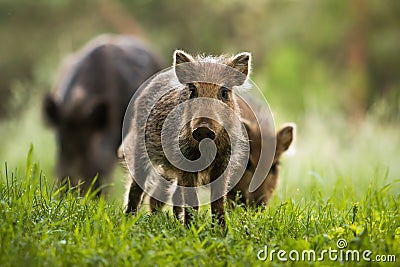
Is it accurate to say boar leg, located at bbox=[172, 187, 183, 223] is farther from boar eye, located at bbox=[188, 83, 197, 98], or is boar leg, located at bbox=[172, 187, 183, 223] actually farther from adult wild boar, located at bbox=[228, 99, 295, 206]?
adult wild boar, located at bbox=[228, 99, 295, 206]

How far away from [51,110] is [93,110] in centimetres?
56

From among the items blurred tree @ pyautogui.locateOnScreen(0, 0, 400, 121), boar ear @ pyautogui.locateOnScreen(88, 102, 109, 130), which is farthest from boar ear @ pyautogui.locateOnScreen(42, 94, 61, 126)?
blurred tree @ pyautogui.locateOnScreen(0, 0, 400, 121)

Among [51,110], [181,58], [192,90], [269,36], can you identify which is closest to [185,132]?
[192,90]

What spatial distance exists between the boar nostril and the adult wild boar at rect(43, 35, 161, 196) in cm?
392

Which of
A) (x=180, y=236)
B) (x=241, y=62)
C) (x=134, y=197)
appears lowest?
(x=134, y=197)

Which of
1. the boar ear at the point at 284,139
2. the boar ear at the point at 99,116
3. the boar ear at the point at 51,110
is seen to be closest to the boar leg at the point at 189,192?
the boar ear at the point at 284,139

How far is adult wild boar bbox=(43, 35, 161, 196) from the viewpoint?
859cm

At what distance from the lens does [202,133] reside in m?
4.72

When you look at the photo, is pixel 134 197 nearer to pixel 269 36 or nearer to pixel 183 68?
pixel 183 68

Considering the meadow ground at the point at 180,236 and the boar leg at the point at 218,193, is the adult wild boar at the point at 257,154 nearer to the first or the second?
the meadow ground at the point at 180,236

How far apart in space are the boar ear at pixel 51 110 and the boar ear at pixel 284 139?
3028mm

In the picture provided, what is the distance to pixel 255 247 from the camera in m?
4.32

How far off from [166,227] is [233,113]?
39.0 inches

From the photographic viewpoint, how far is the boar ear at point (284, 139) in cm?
704
